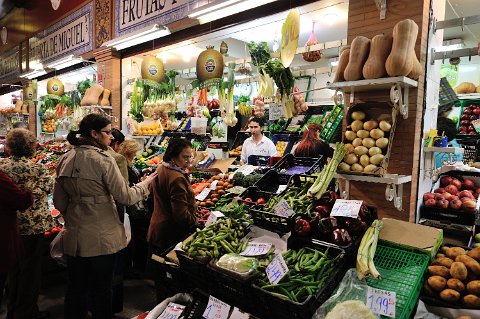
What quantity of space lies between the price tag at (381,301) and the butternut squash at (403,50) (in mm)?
1738

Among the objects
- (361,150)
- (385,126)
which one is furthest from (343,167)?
(385,126)

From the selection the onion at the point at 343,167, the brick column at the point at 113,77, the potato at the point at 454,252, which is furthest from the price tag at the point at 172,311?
the brick column at the point at 113,77

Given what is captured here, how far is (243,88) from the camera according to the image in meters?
9.54

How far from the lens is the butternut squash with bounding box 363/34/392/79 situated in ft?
9.87

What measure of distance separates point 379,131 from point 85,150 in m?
2.45

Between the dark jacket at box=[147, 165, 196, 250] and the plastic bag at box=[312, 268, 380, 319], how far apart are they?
1.74 m

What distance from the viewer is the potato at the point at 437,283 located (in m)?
2.14

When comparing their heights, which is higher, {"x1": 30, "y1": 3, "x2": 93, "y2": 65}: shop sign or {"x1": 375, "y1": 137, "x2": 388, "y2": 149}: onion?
{"x1": 30, "y1": 3, "x2": 93, "y2": 65}: shop sign

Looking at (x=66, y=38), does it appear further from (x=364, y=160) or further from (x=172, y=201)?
(x=364, y=160)

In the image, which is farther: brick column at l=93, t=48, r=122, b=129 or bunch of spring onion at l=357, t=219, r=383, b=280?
brick column at l=93, t=48, r=122, b=129

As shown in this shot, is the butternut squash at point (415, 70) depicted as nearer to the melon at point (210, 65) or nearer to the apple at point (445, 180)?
the apple at point (445, 180)

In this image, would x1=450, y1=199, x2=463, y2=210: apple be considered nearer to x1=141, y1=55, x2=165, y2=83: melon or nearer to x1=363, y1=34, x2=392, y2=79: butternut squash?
x1=363, y1=34, x2=392, y2=79: butternut squash

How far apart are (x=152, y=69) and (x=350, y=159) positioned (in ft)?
14.2

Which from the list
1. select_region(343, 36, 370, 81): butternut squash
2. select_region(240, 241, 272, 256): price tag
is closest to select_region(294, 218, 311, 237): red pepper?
select_region(240, 241, 272, 256): price tag
